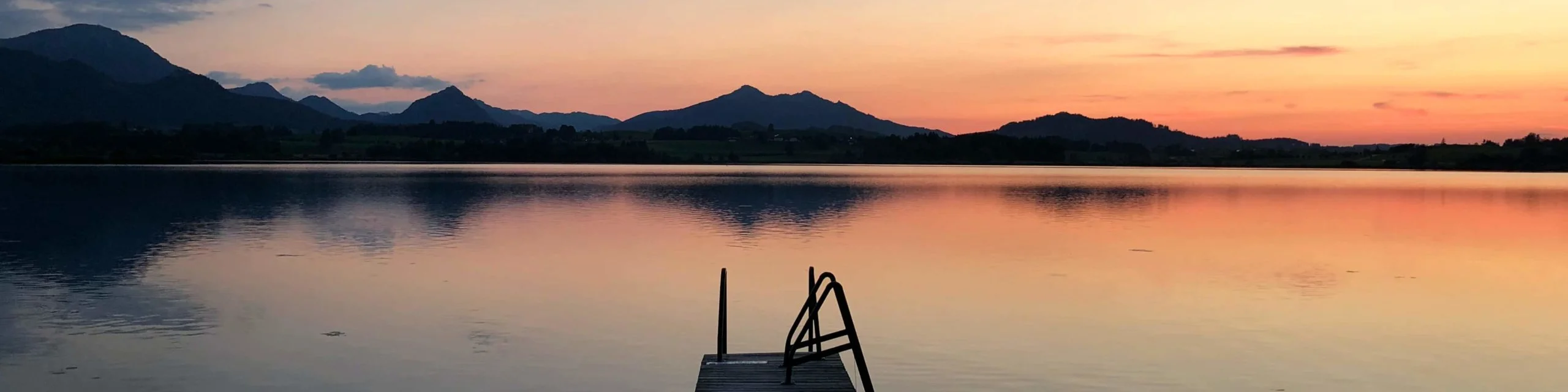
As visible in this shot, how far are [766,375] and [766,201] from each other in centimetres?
5349

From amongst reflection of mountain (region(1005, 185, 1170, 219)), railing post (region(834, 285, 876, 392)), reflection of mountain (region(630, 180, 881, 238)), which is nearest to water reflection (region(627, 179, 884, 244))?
reflection of mountain (region(630, 180, 881, 238))

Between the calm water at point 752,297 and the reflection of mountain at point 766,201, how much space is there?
657 mm

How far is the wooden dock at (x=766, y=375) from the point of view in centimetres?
1362

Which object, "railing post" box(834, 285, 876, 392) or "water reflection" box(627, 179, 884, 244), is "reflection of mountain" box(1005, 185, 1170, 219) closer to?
"water reflection" box(627, 179, 884, 244)

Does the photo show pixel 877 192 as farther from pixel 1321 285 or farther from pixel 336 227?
pixel 1321 285

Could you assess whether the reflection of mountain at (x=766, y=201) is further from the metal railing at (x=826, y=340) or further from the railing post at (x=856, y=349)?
the railing post at (x=856, y=349)

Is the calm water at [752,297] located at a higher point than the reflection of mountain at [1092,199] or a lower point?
higher

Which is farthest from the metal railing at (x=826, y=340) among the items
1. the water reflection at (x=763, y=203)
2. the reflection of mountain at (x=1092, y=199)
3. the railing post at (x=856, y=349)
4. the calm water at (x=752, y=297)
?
the reflection of mountain at (x=1092, y=199)

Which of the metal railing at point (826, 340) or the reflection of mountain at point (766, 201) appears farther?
the reflection of mountain at point (766, 201)

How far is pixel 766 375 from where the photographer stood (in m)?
14.4

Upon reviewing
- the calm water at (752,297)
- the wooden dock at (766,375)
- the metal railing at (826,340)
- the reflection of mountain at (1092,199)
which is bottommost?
the reflection of mountain at (1092,199)

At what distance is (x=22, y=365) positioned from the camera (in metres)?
16.0

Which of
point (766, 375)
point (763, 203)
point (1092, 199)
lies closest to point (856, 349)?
point (766, 375)

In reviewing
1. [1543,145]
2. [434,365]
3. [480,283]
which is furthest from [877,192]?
[1543,145]
